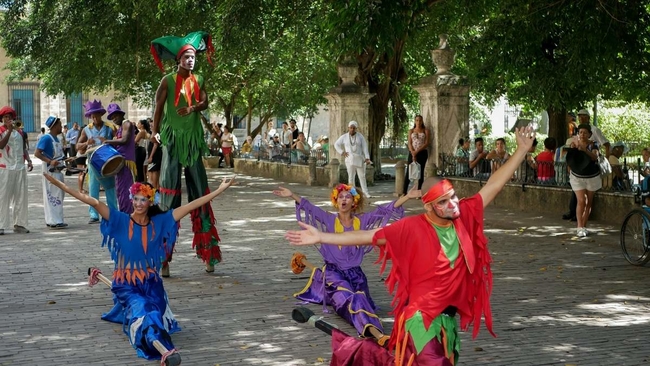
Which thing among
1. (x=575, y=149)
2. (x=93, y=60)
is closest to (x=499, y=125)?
(x=93, y=60)

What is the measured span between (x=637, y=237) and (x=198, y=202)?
6.12 m

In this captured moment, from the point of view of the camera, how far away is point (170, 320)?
331 inches

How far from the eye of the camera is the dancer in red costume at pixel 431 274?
20.2 ft

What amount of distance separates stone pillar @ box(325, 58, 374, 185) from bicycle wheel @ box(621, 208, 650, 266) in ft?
43.9

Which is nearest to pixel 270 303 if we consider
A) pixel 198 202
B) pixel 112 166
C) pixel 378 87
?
pixel 198 202

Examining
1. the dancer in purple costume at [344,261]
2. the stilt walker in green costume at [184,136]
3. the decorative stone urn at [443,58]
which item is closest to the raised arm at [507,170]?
the dancer in purple costume at [344,261]

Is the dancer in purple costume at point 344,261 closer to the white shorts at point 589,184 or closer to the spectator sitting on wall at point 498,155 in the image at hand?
the white shorts at point 589,184

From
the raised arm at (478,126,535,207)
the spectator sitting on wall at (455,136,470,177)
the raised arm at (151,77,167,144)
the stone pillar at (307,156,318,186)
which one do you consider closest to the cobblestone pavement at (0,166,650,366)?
the raised arm at (478,126,535,207)

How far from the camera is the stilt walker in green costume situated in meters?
11.2

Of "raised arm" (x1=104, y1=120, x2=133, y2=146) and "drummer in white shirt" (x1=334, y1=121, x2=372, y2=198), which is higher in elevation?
"raised arm" (x1=104, y1=120, x2=133, y2=146)

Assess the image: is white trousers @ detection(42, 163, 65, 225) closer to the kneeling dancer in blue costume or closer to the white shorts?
the kneeling dancer in blue costume

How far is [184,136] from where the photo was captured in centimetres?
1126

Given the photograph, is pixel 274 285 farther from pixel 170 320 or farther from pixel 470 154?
pixel 470 154

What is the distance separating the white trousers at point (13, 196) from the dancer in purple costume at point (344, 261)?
7517 millimetres
